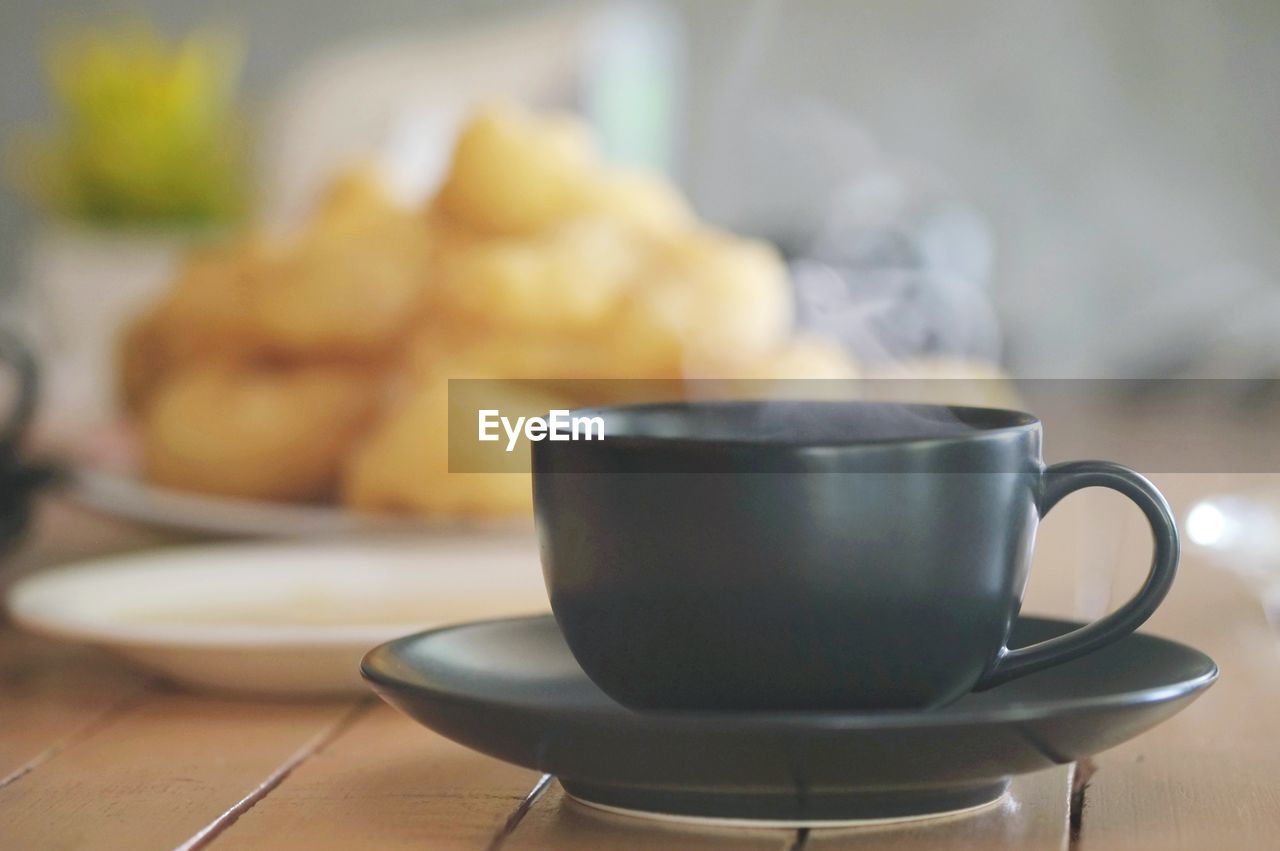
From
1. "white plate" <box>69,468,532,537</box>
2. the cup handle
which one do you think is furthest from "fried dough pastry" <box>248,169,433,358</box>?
the cup handle

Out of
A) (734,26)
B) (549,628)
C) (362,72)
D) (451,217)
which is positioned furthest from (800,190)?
(549,628)

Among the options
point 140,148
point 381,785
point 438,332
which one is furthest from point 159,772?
point 140,148

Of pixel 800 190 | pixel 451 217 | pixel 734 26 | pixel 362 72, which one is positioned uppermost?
pixel 734 26

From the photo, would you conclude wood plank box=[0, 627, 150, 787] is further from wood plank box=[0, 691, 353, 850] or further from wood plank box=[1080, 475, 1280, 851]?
wood plank box=[1080, 475, 1280, 851]

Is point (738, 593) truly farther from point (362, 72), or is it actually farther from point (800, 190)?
point (800, 190)

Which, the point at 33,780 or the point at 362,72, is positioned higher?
the point at 362,72

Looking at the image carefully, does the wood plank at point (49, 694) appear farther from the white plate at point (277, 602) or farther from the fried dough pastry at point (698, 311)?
the fried dough pastry at point (698, 311)

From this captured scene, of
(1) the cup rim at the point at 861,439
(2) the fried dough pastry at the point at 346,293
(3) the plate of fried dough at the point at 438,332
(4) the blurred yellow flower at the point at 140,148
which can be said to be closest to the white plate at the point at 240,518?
(3) the plate of fried dough at the point at 438,332
